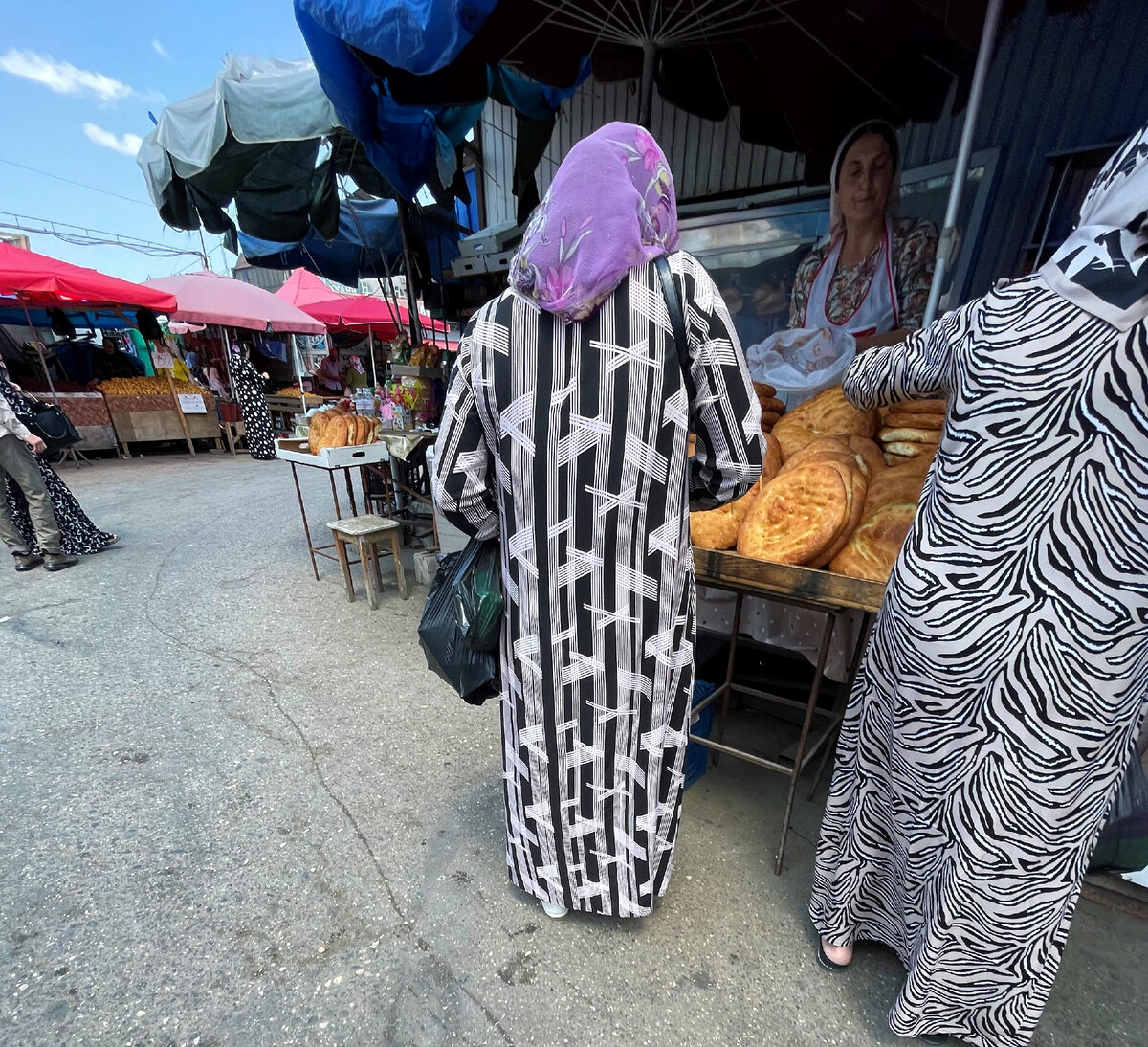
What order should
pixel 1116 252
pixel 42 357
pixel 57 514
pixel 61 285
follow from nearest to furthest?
1. pixel 1116 252
2. pixel 57 514
3. pixel 61 285
4. pixel 42 357

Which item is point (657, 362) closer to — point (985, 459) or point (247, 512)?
point (985, 459)

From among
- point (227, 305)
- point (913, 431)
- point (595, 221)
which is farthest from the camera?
point (227, 305)

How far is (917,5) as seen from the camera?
1964mm

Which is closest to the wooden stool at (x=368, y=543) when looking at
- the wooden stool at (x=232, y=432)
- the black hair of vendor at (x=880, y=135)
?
the black hair of vendor at (x=880, y=135)

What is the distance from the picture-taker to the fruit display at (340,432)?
3915mm

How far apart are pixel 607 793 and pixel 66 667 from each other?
3.37m

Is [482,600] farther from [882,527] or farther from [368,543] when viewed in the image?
[368,543]

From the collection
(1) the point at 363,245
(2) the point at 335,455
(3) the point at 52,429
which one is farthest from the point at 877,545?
(1) the point at 363,245

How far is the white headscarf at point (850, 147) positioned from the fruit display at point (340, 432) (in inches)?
129

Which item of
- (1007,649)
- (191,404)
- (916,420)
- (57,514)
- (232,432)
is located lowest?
(232,432)

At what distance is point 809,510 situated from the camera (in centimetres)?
151

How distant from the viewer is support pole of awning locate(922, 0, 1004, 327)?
1489mm

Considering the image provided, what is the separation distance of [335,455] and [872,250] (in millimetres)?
3342

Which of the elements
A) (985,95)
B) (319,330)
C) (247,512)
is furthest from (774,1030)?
(319,330)
